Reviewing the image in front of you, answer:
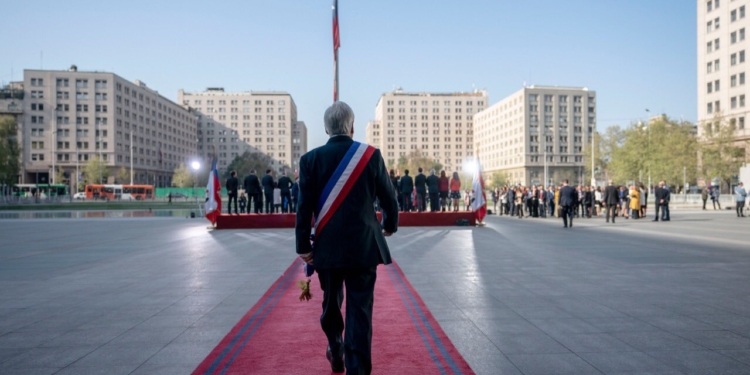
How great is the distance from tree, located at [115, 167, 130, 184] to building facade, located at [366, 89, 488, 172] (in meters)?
83.8

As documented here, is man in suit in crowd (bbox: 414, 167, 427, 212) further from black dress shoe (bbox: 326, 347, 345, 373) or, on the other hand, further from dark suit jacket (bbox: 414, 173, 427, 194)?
black dress shoe (bbox: 326, 347, 345, 373)

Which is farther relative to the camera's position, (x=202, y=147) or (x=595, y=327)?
(x=202, y=147)

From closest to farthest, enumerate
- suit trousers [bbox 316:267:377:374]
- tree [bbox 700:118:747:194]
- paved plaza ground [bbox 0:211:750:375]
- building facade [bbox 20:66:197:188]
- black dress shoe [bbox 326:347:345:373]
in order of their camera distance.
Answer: suit trousers [bbox 316:267:377:374] → black dress shoe [bbox 326:347:345:373] → paved plaza ground [bbox 0:211:750:375] → tree [bbox 700:118:747:194] → building facade [bbox 20:66:197:188]

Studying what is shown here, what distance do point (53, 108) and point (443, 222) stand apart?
9811 centimetres

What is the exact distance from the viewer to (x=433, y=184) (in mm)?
22078

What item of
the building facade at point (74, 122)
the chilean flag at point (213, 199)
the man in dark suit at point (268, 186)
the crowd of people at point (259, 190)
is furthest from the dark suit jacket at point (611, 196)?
the building facade at point (74, 122)

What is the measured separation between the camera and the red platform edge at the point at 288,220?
2006 cm

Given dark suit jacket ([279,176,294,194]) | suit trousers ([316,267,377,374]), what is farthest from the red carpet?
dark suit jacket ([279,176,294,194])

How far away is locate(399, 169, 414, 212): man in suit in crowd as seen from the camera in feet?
71.4

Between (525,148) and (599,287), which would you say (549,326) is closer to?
(599,287)

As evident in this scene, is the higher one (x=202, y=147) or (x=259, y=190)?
(x=202, y=147)

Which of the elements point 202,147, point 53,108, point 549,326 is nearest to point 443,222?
point 549,326

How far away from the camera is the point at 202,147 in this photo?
497 feet

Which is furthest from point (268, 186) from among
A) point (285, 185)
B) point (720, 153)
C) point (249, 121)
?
point (249, 121)
